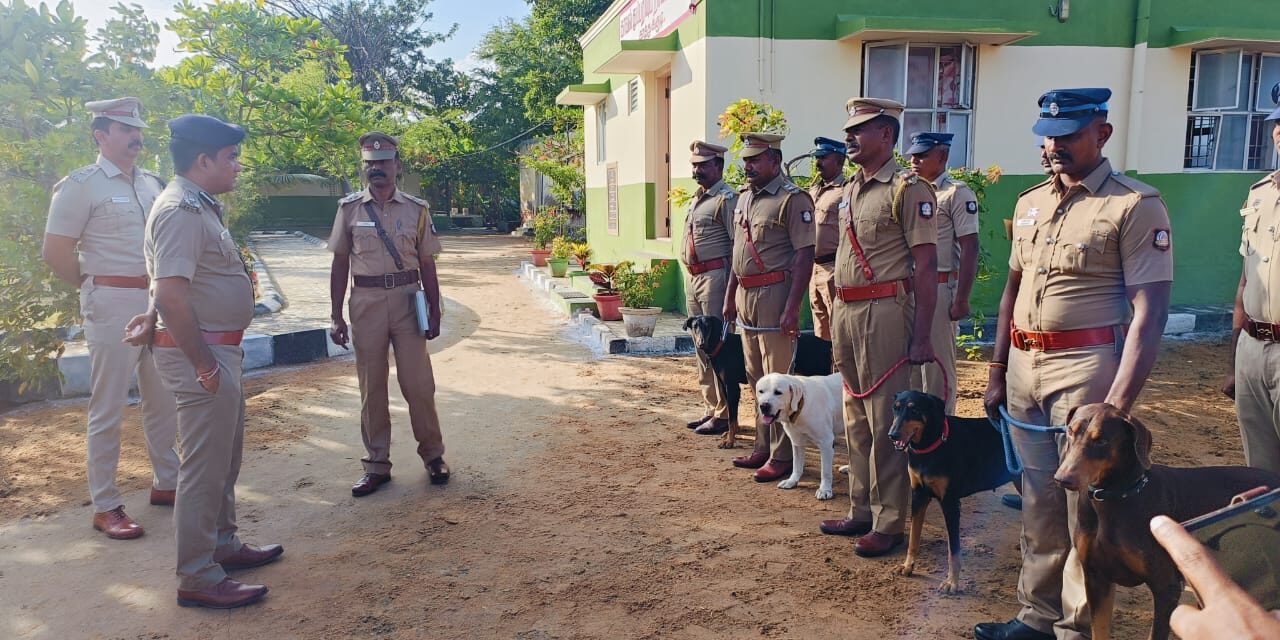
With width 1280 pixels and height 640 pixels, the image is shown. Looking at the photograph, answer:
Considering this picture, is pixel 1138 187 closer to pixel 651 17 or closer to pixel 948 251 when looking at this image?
pixel 948 251

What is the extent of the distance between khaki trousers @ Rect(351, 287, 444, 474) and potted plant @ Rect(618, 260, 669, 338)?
12.5 feet

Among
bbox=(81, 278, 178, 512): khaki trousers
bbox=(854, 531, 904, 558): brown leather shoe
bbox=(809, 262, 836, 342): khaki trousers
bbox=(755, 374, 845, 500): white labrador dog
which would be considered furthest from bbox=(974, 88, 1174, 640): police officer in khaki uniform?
bbox=(81, 278, 178, 512): khaki trousers

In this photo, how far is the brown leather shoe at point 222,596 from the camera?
3387mm

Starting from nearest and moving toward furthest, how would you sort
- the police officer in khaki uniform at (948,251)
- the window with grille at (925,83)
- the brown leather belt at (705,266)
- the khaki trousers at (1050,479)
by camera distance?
the khaki trousers at (1050,479) → the police officer in khaki uniform at (948,251) → the brown leather belt at (705,266) → the window with grille at (925,83)

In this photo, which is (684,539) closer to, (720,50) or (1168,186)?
(720,50)

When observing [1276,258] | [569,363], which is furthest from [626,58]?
[1276,258]

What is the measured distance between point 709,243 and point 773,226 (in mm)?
876

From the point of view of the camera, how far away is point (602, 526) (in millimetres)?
4199

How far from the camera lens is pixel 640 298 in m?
8.98

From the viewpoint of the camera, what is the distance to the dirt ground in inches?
129

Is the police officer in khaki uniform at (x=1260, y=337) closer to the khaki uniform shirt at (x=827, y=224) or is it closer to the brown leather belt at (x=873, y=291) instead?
the brown leather belt at (x=873, y=291)

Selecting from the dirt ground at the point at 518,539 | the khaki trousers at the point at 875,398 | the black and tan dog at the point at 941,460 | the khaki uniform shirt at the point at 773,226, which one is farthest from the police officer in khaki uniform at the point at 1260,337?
the khaki uniform shirt at the point at 773,226

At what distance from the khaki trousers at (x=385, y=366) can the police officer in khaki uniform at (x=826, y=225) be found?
2446 mm

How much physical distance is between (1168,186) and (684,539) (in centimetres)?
867
